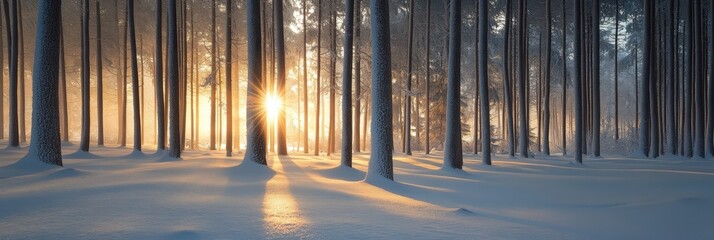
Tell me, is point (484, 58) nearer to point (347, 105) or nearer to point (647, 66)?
point (347, 105)

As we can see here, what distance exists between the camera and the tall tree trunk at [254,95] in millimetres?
10945

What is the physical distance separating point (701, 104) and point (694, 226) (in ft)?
59.0

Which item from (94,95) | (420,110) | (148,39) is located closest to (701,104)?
(420,110)

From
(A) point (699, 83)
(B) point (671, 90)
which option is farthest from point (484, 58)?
(A) point (699, 83)

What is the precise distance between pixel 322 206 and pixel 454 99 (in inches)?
278

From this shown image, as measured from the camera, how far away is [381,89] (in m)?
9.31

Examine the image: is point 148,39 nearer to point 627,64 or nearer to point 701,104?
point 701,104

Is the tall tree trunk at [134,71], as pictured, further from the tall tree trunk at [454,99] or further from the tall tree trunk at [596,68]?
the tall tree trunk at [596,68]

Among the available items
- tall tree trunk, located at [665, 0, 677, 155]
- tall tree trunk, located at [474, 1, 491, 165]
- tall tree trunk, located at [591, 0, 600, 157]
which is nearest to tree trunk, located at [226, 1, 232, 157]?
tall tree trunk, located at [474, 1, 491, 165]

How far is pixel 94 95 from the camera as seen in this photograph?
34.8 metres

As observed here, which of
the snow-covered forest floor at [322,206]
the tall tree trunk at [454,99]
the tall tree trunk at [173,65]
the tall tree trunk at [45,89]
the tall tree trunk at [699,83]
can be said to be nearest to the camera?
the snow-covered forest floor at [322,206]

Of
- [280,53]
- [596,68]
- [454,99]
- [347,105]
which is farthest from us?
[596,68]

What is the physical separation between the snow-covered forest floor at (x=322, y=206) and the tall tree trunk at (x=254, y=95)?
723 mm

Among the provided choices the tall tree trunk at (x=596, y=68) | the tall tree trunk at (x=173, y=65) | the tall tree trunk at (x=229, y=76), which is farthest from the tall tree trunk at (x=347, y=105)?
the tall tree trunk at (x=596, y=68)
